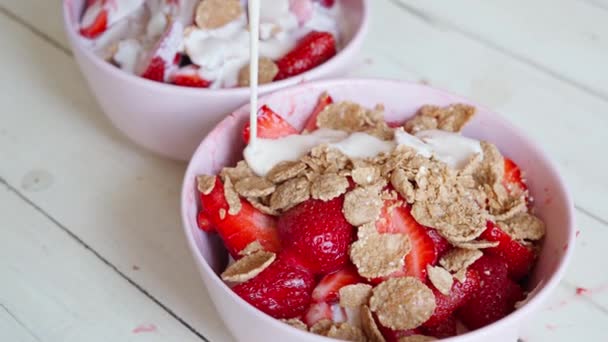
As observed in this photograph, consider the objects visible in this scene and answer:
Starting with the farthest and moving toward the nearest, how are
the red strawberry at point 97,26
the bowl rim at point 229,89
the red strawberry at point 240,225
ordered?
the red strawberry at point 97,26, the bowl rim at point 229,89, the red strawberry at point 240,225

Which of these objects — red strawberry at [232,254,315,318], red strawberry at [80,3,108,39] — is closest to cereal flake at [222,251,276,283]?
red strawberry at [232,254,315,318]

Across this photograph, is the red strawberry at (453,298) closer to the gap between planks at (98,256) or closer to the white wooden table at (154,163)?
the white wooden table at (154,163)

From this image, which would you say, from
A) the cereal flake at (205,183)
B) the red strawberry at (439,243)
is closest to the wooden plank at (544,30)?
the red strawberry at (439,243)

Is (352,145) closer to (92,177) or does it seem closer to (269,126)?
(269,126)

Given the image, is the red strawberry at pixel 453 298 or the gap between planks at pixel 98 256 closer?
the red strawberry at pixel 453 298

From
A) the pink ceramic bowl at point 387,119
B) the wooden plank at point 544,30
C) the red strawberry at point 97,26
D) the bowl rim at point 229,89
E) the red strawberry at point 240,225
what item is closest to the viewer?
the pink ceramic bowl at point 387,119

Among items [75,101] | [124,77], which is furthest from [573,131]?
[75,101]

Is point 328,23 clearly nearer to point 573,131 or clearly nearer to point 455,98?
point 455,98

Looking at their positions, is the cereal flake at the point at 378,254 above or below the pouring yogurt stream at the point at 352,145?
below
